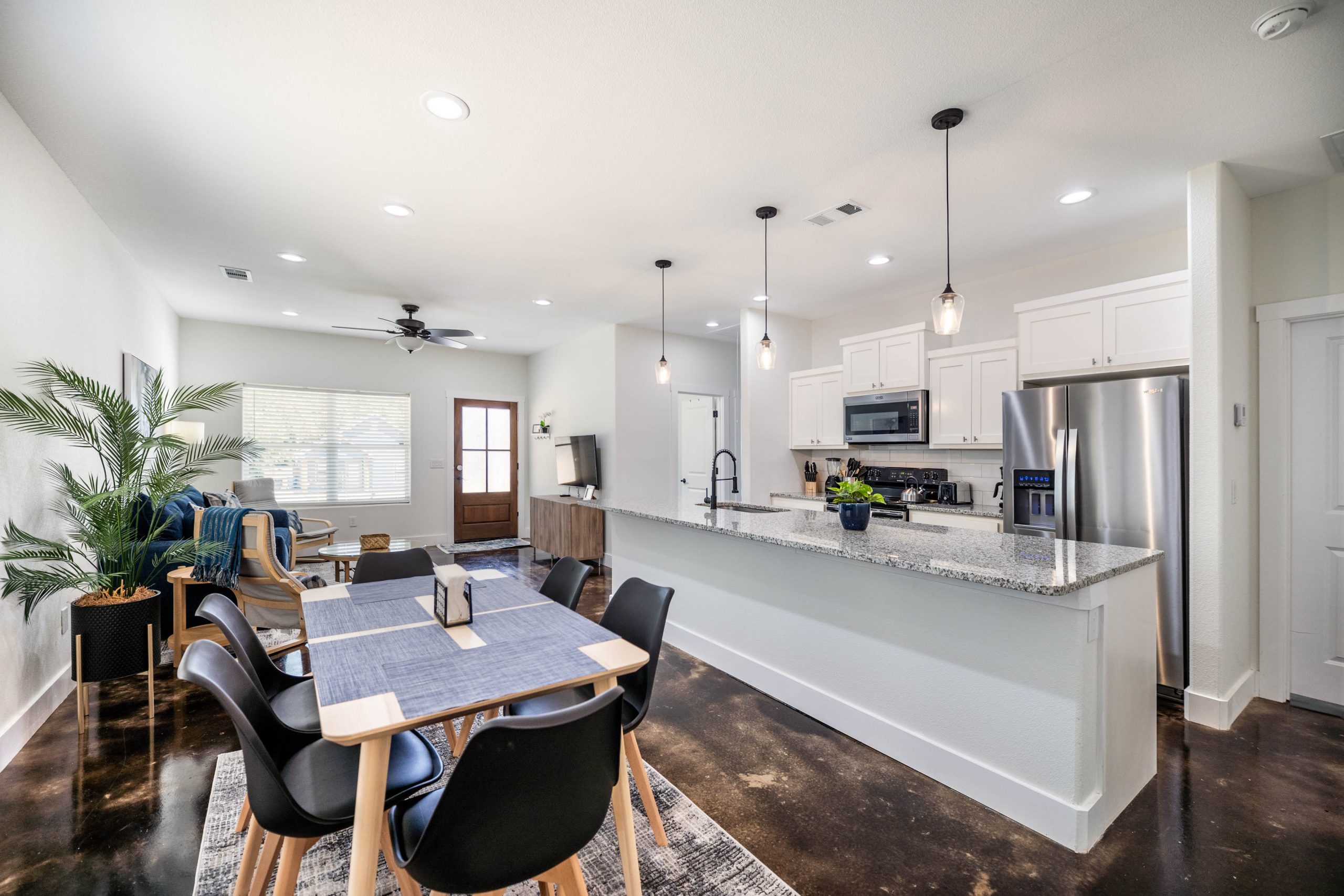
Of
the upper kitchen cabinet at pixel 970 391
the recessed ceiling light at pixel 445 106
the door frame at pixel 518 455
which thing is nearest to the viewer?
the recessed ceiling light at pixel 445 106

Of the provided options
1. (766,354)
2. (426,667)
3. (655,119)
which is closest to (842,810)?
(426,667)

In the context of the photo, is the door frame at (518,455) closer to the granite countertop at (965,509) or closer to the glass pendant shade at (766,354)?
the granite countertop at (965,509)

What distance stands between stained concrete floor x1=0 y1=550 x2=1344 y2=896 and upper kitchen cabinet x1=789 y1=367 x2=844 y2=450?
9.93 feet

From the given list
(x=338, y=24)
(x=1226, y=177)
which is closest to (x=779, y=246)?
(x=1226, y=177)

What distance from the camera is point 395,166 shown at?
2.82m

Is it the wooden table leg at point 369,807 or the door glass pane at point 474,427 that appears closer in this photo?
the wooden table leg at point 369,807

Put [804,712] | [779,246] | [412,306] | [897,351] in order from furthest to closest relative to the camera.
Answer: [412,306]
[897,351]
[779,246]
[804,712]

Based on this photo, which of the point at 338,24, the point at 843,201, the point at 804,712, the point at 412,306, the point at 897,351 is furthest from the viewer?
the point at 412,306

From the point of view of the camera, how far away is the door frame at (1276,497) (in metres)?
2.96

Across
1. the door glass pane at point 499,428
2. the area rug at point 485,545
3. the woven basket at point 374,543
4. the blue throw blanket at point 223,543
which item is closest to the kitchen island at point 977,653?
the blue throw blanket at point 223,543

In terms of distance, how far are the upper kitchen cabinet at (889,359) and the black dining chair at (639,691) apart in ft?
11.3

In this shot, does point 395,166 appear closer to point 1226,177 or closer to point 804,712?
point 804,712

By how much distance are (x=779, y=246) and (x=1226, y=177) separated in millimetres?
2282

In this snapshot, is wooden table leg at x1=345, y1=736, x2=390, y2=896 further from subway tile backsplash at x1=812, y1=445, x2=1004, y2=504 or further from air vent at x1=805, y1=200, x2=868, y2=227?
subway tile backsplash at x1=812, y1=445, x2=1004, y2=504
